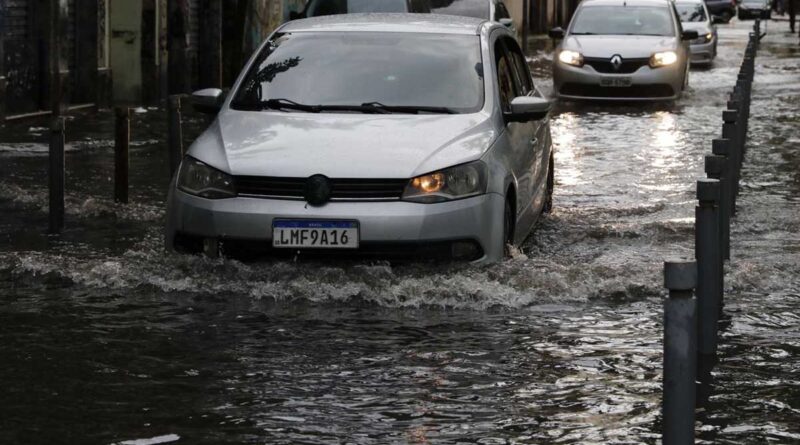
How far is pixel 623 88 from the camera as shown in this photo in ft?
83.0

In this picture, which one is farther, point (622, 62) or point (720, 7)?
point (720, 7)

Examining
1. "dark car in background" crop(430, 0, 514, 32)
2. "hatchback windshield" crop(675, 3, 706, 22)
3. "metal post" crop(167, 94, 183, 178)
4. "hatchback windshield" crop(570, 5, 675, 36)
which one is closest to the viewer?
"metal post" crop(167, 94, 183, 178)

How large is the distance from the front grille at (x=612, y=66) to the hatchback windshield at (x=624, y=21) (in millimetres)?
1171

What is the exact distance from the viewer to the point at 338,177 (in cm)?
933

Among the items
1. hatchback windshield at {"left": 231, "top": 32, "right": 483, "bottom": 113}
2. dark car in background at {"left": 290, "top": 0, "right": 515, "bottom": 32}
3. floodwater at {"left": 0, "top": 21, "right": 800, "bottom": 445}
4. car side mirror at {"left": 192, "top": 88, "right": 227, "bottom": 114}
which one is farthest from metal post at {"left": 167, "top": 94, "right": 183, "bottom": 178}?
dark car in background at {"left": 290, "top": 0, "right": 515, "bottom": 32}

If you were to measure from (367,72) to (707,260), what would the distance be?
3.68 meters

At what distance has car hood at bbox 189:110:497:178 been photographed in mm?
9406

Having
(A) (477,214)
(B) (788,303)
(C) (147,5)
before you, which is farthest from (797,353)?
(C) (147,5)

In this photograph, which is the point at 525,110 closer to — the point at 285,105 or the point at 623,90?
the point at 285,105

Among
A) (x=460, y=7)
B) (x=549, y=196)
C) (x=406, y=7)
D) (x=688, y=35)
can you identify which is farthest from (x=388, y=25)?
(x=460, y=7)

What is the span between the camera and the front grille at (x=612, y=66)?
82.5 feet

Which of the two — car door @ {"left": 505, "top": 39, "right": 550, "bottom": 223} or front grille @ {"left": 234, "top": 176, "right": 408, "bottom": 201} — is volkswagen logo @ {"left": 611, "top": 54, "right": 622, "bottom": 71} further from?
front grille @ {"left": 234, "top": 176, "right": 408, "bottom": 201}

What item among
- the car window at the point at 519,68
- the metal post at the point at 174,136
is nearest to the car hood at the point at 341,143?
the car window at the point at 519,68

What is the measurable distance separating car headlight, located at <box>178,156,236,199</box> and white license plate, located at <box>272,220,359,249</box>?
0.43 metres
